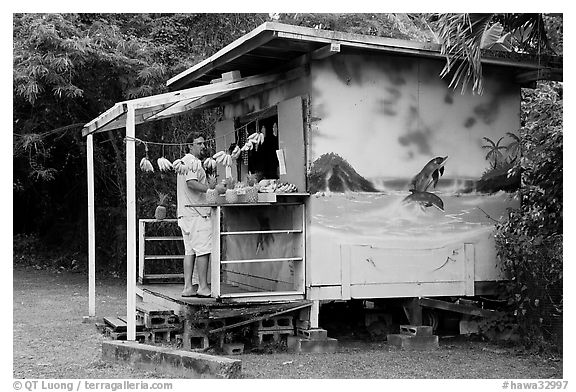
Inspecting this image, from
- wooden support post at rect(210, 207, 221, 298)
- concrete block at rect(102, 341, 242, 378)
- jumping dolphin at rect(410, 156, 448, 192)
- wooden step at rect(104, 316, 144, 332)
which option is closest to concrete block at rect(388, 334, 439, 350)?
jumping dolphin at rect(410, 156, 448, 192)

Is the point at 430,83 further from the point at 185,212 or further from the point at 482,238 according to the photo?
the point at 185,212

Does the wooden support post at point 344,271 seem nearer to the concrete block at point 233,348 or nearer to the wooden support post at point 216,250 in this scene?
the concrete block at point 233,348

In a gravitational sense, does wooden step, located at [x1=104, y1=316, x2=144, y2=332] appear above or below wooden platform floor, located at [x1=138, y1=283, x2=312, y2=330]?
below

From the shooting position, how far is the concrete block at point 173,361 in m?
7.66

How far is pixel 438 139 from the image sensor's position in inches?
416

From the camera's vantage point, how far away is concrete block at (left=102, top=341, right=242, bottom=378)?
7656mm

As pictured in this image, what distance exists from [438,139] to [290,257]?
2.40 m

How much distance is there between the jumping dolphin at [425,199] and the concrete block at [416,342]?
1.64m

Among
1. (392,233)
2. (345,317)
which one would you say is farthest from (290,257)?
(345,317)

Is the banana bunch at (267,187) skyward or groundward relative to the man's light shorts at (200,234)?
skyward

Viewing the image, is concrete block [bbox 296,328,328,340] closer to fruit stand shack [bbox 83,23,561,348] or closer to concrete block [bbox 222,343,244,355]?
fruit stand shack [bbox 83,23,561,348]

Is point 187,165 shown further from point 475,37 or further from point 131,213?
point 475,37

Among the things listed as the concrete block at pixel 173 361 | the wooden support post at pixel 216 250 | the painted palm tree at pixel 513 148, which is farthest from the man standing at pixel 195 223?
the painted palm tree at pixel 513 148

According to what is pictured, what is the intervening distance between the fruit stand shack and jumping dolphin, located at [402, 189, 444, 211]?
0.05 ft
